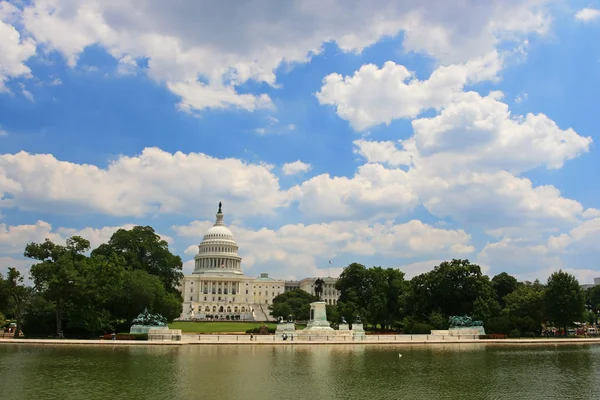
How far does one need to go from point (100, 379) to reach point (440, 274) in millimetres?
52488

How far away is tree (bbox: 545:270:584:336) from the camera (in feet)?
207

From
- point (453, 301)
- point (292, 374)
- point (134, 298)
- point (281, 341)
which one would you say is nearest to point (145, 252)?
point (134, 298)

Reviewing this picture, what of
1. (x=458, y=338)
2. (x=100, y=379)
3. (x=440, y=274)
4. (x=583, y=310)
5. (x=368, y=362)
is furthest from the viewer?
(x=440, y=274)

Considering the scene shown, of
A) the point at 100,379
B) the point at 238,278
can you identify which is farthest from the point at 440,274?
the point at 238,278

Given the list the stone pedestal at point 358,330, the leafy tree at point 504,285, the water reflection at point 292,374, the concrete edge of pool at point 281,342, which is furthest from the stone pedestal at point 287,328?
the leafy tree at point 504,285

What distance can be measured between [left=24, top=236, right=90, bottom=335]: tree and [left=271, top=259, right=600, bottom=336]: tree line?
39062 millimetres

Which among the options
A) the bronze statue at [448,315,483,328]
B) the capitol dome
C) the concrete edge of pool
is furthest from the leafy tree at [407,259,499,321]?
the capitol dome

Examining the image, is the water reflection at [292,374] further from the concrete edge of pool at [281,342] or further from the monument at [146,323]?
the monument at [146,323]

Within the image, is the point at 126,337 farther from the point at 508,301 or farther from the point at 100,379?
the point at 508,301

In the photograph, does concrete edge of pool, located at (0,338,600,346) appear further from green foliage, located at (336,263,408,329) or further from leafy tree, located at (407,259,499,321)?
green foliage, located at (336,263,408,329)

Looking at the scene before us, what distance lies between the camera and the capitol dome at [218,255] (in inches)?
7106

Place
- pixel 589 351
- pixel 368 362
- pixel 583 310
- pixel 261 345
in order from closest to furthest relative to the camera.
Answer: pixel 368 362
pixel 589 351
pixel 261 345
pixel 583 310

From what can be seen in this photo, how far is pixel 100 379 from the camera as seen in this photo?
26.2 meters

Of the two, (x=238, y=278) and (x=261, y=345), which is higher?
(x=238, y=278)
